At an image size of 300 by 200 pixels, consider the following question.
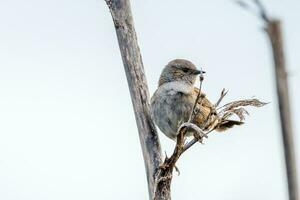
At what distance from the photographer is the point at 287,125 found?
55cm

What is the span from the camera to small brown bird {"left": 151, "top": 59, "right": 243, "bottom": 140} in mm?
6061

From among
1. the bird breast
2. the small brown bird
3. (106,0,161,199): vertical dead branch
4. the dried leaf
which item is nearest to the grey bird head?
the small brown bird

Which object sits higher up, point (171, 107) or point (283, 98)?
point (171, 107)

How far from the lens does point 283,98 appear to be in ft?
1.80

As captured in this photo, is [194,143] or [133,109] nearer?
[194,143]

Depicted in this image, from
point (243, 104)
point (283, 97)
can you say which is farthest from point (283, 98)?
point (243, 104)

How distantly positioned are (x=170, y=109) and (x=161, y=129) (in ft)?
0.95

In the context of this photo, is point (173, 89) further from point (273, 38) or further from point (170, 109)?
point (273, 38)

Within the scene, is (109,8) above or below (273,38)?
above

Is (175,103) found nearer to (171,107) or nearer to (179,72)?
(171,107)

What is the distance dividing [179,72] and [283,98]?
681 cm

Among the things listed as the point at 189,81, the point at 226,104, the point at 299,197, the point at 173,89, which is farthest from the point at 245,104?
the point at 189,81

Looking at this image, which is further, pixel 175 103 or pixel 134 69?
pixel 175 103

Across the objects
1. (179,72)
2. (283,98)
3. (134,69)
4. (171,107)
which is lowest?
(283,98)
